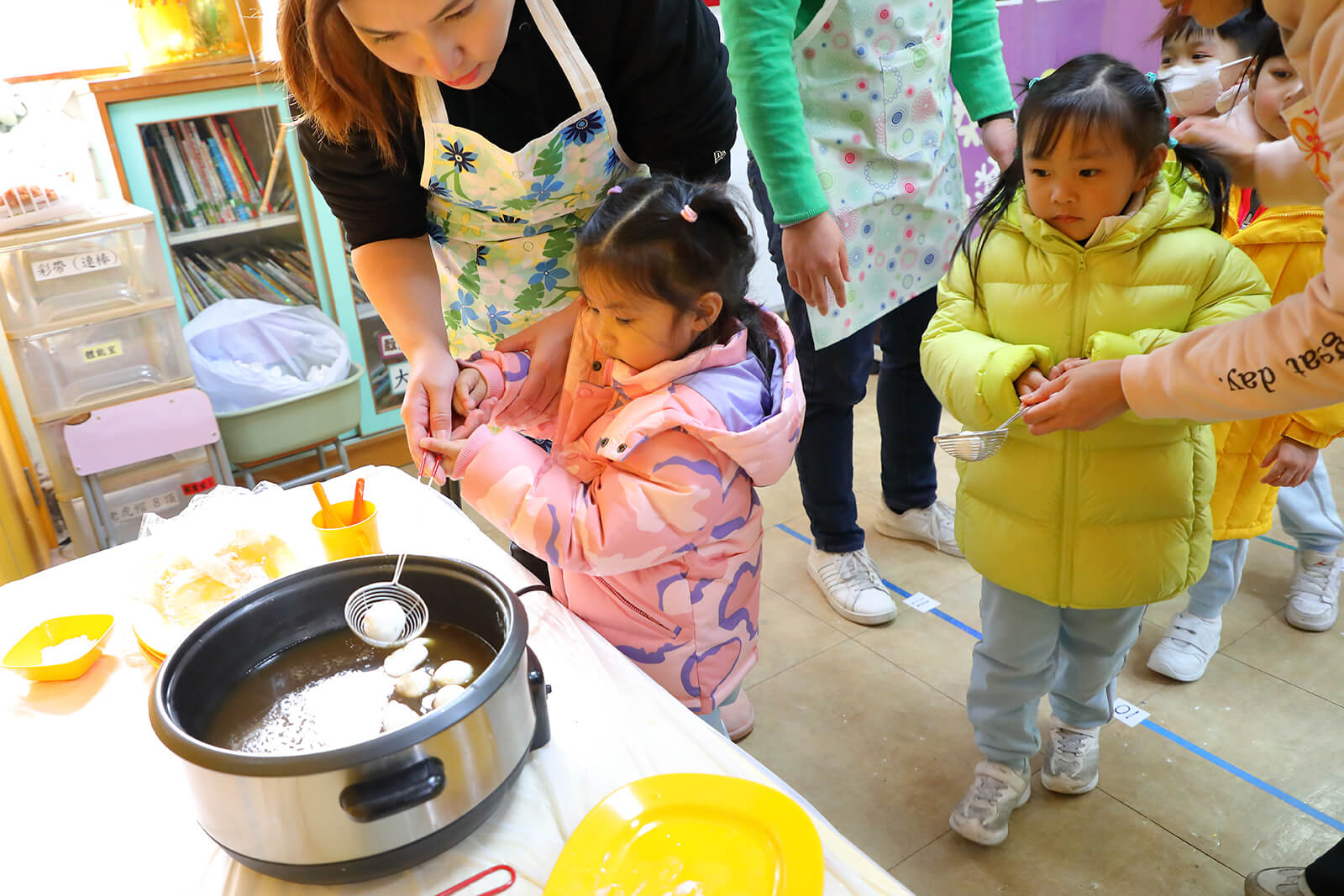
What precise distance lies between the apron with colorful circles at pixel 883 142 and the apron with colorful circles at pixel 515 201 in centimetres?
57

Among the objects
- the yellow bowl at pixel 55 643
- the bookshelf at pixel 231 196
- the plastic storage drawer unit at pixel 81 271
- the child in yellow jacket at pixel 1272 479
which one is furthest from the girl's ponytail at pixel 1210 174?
the plastic storage drawer unit at pixel 81 271

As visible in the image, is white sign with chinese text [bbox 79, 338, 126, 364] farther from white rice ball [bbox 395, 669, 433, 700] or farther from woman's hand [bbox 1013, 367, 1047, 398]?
woman's hand [bbox 1013, 367, 1047, 398]

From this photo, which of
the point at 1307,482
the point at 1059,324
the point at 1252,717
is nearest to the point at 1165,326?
the point at 1059,324

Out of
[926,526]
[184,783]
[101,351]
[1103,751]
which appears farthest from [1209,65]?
[101,351]

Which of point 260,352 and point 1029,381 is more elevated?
point 1029,381

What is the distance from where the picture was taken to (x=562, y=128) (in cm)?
110

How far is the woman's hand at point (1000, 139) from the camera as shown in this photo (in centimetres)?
168

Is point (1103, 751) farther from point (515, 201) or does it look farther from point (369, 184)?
point (369, 184)

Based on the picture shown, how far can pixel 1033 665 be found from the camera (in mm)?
1348

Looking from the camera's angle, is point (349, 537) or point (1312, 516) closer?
point (349, 537)

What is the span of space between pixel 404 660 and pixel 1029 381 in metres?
0.79

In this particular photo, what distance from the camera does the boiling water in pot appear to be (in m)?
0.74

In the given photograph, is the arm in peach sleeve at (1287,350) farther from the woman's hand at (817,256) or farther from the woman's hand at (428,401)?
the woman's hand at (428,401)

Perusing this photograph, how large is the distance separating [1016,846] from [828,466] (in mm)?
825
